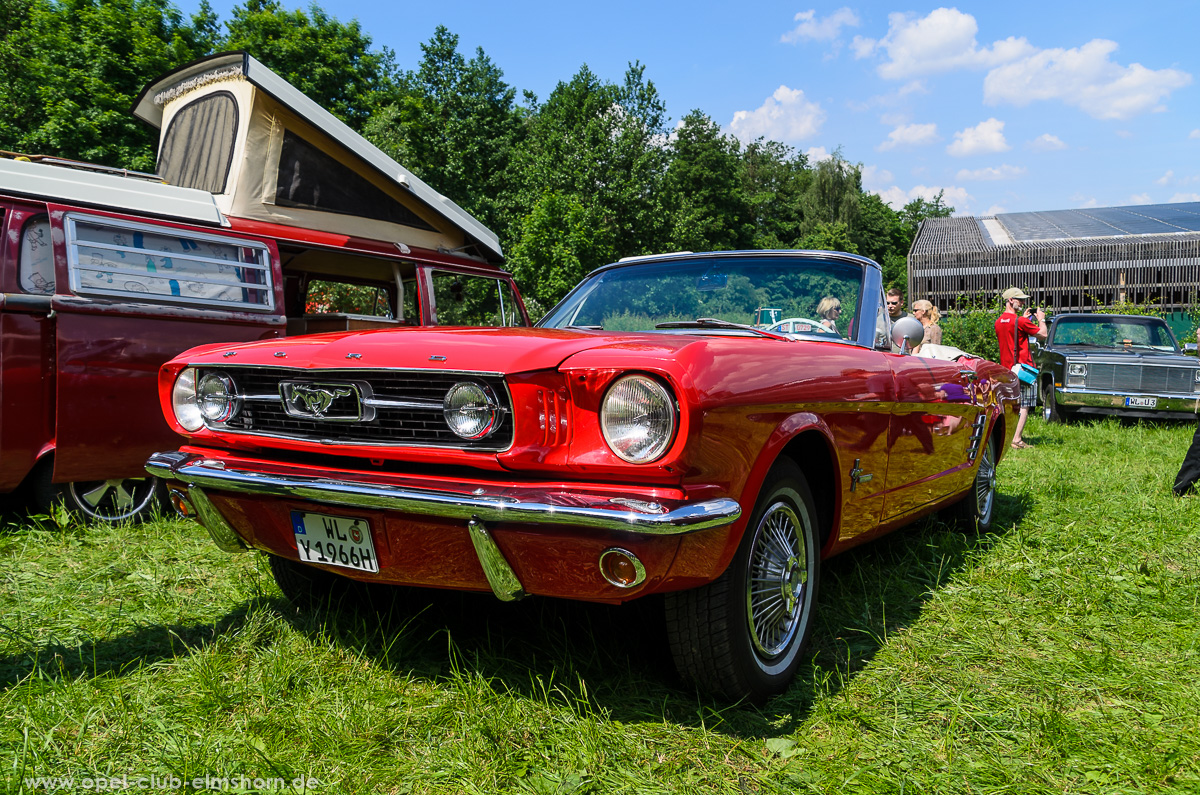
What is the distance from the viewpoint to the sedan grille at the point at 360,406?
220 centimetres

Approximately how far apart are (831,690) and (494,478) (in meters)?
1.31

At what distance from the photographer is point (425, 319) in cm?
690

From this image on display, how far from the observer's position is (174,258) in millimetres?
4875

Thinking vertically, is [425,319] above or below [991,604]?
above

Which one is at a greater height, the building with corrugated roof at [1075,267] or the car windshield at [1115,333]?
the building with corrugated roof at [1075,267]

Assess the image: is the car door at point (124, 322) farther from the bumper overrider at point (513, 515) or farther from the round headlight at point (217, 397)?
the bumper overrider at point (513, 515)

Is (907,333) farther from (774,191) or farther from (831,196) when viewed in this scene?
(774,191)

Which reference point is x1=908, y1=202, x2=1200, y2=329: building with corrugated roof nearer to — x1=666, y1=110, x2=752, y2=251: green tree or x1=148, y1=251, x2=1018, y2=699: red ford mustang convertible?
x1=148, y1=251, x2=1018, y2=699: red ford mustang convertible

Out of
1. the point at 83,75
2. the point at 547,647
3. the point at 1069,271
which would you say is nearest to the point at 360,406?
the point at 547,647

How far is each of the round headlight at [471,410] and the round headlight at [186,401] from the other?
3.66ft

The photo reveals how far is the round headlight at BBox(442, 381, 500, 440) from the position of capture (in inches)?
85.1

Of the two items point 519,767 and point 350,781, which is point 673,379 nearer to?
point 519,767

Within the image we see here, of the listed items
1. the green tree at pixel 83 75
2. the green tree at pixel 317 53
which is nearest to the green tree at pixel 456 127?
the green tree at pixel 317 53

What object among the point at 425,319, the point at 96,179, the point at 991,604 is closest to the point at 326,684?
the point at 991,604
